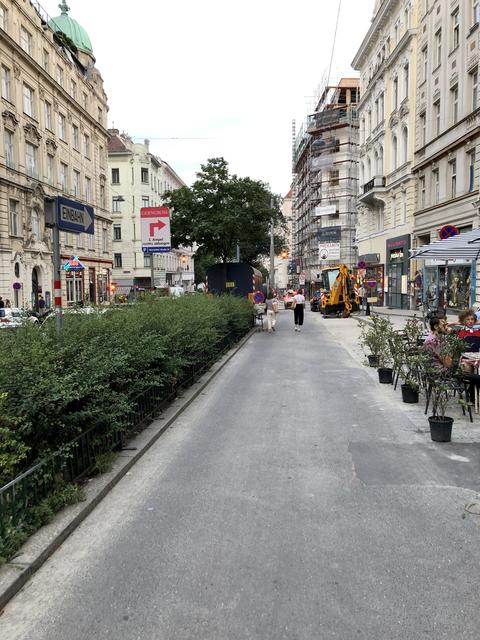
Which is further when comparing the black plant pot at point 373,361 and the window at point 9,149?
the window at point 9,149

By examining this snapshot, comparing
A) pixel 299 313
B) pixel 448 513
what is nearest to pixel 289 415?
pixel 448 513

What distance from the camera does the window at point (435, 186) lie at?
28922mm

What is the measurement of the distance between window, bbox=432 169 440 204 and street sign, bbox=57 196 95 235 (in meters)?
26.1

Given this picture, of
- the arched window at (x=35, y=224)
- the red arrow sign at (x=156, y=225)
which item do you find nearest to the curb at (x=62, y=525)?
the red arrow sign at (x=156, y=225)

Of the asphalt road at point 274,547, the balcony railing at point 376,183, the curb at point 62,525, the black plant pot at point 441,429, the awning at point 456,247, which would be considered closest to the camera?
the asphalt road at point 274,547

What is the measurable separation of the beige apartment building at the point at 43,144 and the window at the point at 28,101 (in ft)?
0.22

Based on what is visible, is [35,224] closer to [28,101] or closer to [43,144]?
[43,144]

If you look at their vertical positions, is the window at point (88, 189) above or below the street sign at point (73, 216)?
above

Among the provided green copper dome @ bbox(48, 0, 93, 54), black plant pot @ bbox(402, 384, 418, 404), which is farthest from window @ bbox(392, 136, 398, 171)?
black plant pot @ bbox(402, 384, 418, 404)

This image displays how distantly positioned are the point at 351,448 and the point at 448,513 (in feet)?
6.15

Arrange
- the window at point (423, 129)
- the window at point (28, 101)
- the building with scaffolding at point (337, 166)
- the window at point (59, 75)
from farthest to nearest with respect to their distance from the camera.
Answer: the building with scaffolding at point (337, 166)
the window at point (59, 75)
the window at point (28, 101)
the window at point (423, 129)

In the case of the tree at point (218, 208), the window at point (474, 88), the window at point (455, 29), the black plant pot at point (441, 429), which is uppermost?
the window at point (455, 29)

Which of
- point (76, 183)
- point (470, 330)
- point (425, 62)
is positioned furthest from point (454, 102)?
point (76, 183)

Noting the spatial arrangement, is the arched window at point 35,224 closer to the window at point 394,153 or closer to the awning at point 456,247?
the window at point 394,153
